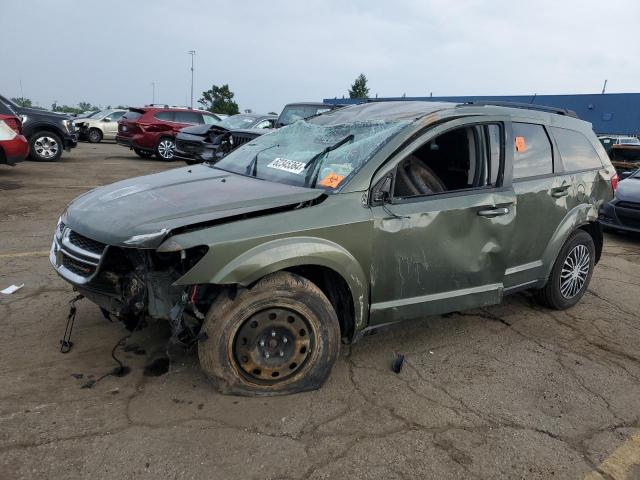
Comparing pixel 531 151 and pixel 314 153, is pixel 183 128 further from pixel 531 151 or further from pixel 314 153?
pixel 531 151

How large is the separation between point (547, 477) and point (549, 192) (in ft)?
7.60

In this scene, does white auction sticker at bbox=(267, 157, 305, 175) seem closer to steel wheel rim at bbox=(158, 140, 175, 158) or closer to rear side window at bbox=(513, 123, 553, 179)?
rear side window at bbox=(513, 123, 553, 179)

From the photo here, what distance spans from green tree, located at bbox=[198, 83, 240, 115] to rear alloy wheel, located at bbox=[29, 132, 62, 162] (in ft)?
145

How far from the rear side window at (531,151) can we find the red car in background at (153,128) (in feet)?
41.5

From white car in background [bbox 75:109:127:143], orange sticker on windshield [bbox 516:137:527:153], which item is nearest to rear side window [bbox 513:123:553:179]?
orange sticker on windshield [bbox 516:137:527:153]

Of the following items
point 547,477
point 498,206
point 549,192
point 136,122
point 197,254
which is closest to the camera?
point 547,477

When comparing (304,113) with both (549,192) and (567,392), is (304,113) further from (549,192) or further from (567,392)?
(567,392)

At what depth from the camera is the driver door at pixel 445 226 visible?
10.2 feet

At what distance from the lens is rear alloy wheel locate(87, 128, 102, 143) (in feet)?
72.5

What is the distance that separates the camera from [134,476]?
2238mm

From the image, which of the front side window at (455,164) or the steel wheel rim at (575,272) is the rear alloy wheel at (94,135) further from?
the steel wheel rim at (575,272)

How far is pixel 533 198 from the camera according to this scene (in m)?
3.82

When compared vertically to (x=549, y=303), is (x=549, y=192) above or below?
above

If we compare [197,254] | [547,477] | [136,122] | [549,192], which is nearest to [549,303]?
[549,192]
